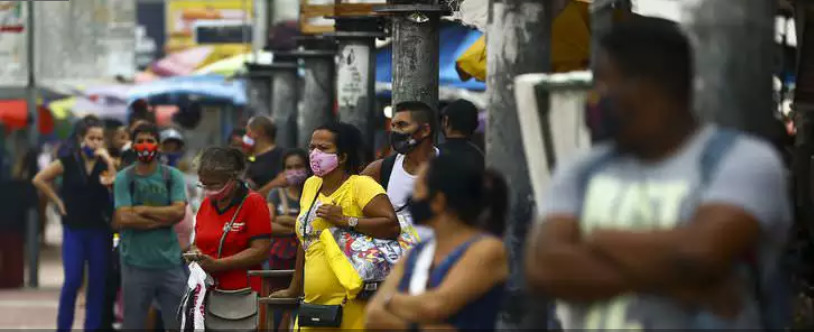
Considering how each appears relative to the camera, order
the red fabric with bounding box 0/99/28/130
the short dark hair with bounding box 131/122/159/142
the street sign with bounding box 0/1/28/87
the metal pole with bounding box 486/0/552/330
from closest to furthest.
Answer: the metal pole with bounding box 486/0/552/330 → the short dark hair with bounding box 131/122/159/142 → the street sign with bounding box 0/1/28/87 → the red fabric with bounding box 0/99/28/130

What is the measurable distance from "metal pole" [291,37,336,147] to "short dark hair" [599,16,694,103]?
12784mm

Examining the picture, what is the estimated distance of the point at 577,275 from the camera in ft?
14.4

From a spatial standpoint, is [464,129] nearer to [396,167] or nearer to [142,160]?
[396,167]

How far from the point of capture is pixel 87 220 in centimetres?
1467

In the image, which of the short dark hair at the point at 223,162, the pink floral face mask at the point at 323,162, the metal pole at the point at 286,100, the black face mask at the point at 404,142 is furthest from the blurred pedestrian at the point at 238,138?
the pink floral face mask at the point at 323,162

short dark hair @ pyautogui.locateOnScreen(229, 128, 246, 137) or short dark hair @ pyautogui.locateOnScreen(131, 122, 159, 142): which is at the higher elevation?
short dark hair @ pyautogui.locateOnScreen(131, 122, 159, 142)

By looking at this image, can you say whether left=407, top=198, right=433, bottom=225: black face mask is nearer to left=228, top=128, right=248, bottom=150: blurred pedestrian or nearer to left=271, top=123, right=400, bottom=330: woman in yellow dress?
left=271, top=123, right=400, bottom=330: woman in yellow dress

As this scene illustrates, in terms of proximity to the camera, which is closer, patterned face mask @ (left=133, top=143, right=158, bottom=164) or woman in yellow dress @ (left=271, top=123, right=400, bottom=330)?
woman in yellow dress @ (left=271, top=123, right=400, bottom=330)

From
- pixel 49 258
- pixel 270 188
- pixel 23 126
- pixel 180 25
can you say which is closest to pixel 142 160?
pixel 270 188

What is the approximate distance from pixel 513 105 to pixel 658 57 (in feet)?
6.57

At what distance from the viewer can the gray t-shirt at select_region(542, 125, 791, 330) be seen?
14.0 ft

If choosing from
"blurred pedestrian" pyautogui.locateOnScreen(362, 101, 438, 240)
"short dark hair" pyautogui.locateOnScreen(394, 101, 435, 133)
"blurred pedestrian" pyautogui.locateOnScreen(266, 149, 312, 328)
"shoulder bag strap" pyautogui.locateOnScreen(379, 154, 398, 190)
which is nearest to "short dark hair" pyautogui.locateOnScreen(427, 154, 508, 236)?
"blurred pedestrian" pyautogui.locateOnScreen(362, 101, 438, 240)

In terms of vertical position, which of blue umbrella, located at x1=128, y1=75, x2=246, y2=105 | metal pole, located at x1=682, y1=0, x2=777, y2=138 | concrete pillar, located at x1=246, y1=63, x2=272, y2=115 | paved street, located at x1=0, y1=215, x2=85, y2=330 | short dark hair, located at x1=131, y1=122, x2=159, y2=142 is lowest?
paved street, located at x1=0, y1=215, x2=85, y2=330

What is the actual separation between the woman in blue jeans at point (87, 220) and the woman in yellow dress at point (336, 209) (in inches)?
215
